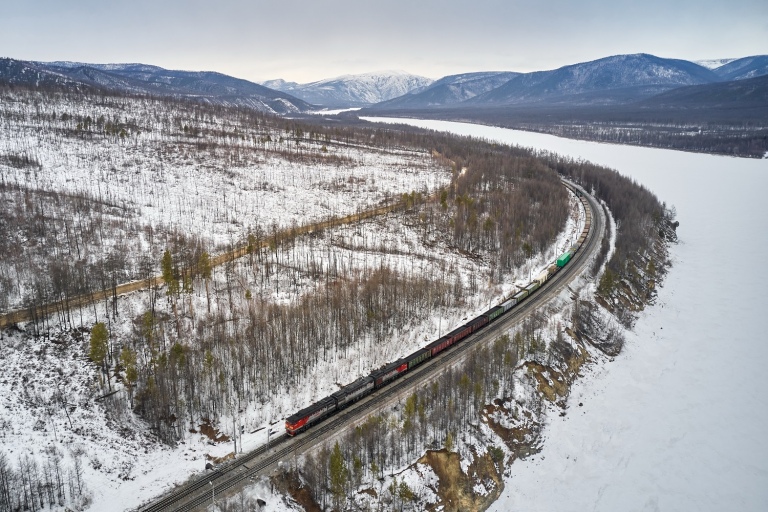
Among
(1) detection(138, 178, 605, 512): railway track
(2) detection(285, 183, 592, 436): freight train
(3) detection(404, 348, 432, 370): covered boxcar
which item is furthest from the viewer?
(3) detection(404, 348, 432, 370): covered boxcar

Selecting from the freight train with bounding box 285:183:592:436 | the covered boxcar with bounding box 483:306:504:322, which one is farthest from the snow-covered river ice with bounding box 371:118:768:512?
the freight train with bounding box 285:183:592:436

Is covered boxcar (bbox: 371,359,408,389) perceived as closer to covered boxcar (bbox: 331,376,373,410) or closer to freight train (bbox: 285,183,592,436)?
freight train (bbox: 285,183,592,436)

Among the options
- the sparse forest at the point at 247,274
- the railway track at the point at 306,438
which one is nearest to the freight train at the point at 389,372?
the railway track at the point at 306,438

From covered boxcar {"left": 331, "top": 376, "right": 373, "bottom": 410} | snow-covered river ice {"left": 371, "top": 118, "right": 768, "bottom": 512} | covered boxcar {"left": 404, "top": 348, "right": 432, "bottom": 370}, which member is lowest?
snow-covered river ice {"left": 371, "top": 118, "right": 768, "bottom": 512}

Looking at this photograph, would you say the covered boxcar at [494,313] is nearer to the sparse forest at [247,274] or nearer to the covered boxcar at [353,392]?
the sparse forest at [247,274]

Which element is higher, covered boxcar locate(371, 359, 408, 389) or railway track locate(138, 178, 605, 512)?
covered boxcar locate(371, 359, 408, 389)

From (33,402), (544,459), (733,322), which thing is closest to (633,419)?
(544,459)
